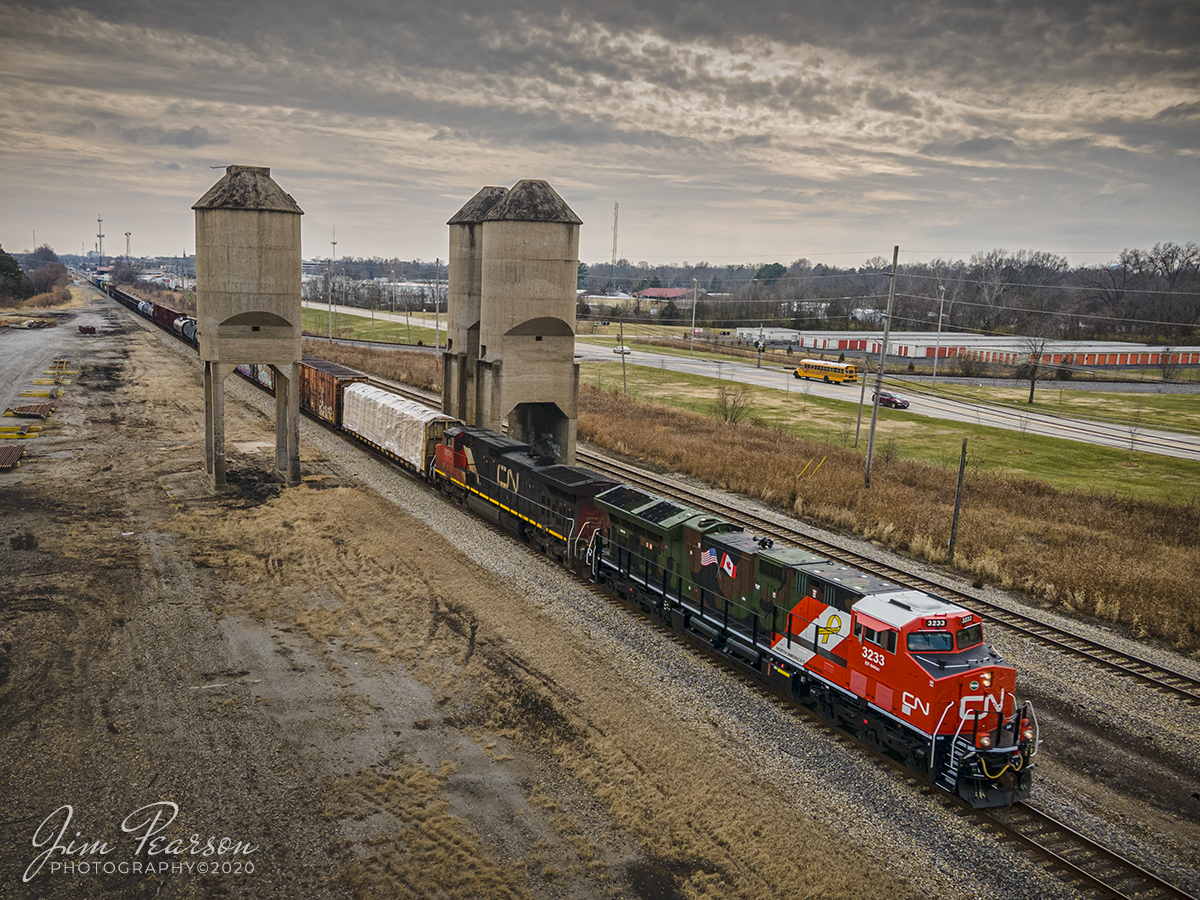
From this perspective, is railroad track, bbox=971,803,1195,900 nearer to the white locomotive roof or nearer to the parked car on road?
the white locomotive roof

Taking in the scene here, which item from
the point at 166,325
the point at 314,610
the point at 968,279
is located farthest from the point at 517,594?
the point at 968,279

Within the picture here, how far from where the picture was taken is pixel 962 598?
25.9m

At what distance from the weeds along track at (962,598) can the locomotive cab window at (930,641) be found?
8.35 metres

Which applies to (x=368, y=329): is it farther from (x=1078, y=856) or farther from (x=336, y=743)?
(x=1078, y=856)

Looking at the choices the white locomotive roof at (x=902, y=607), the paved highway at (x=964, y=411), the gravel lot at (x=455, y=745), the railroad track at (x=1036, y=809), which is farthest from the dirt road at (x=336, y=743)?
the paved highway at (x=964, y=411)

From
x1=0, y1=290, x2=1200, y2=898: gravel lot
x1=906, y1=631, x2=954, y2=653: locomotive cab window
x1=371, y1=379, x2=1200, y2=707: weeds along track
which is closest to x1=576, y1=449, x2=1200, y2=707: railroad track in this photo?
x1=371, y1=379, x2=1200, y2=707: weeds along track

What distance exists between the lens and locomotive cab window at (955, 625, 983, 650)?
53.1 ft

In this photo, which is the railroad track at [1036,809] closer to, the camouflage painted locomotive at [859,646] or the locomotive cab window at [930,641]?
the camouflage painted locomotive at [859,646]

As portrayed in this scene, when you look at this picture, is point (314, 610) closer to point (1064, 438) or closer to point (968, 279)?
point (1064, 438)

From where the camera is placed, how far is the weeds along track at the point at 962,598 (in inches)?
827

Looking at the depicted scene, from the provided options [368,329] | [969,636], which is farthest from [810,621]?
[368,329]

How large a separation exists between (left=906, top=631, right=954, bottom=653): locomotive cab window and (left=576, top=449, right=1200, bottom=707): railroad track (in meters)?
8.87

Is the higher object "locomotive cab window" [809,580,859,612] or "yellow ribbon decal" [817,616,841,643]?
"locomotive cab window" [809,580,859,612]

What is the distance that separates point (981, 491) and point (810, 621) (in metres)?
27.2
